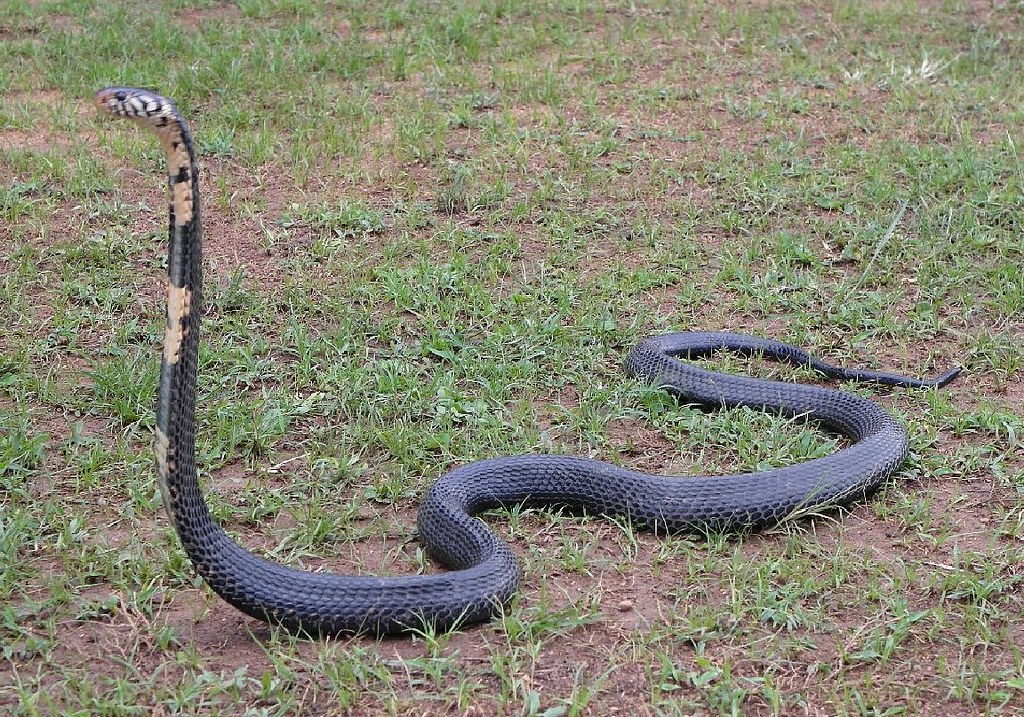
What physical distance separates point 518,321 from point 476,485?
1517 millimetres

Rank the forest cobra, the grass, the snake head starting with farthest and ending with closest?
the grass → the forest cobra → the snake head

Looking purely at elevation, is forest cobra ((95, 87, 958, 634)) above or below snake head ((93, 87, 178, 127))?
below

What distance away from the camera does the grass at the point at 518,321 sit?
350cm

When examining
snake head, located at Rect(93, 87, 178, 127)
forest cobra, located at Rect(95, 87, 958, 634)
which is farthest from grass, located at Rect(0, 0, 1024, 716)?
snake head, located at Rect(93, 87, 178, 127)

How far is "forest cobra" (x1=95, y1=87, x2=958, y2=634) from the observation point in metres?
3.06

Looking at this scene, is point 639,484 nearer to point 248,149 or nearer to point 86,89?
point 248,149

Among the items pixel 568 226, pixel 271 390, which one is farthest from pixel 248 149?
pixel 271 390

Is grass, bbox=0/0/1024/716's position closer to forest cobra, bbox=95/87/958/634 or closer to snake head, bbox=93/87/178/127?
forest cobra, bbox=95/87/958/634

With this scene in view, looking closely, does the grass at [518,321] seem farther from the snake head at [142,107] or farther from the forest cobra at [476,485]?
the snake head at [142,107]

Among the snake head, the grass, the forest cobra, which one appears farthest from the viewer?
the grass

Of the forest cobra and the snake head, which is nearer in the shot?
the snake head

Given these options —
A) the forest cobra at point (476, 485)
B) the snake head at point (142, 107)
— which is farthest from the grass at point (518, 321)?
the snake head at point (142, 107)

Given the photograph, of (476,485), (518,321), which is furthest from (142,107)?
(518,321)

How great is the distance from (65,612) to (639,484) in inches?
73.5
